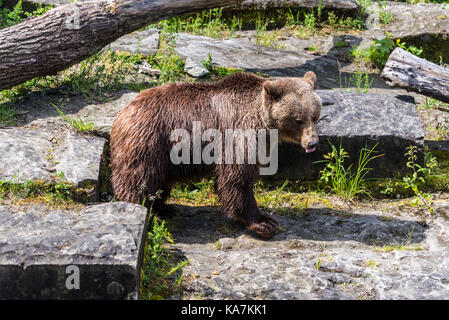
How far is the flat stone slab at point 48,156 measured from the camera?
570 cm

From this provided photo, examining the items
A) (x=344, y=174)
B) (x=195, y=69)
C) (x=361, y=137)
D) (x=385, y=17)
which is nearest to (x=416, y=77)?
(x=361, y=137)

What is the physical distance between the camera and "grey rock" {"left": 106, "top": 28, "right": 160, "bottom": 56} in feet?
27.8

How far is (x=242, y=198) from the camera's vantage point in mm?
5867

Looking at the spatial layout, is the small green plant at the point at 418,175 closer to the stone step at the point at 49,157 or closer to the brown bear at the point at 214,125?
the brown bear at the point at 214,125

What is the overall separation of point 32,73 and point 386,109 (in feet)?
14.0

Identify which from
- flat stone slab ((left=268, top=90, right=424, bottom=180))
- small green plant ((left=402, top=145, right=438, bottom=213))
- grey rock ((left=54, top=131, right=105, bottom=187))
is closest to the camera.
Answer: grey rock ((left=54, top=131, right=105, bottom=187))

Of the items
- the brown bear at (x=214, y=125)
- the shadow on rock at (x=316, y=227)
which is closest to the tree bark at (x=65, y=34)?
the brown bear at (x=214, y=125)

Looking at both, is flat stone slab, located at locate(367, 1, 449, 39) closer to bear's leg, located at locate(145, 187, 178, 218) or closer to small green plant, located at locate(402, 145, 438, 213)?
small green plant, located at locate(402, 145, 438, 213)

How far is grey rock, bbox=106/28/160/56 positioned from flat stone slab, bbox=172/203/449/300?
299 cm

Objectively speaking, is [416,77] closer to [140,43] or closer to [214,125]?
[214,125]

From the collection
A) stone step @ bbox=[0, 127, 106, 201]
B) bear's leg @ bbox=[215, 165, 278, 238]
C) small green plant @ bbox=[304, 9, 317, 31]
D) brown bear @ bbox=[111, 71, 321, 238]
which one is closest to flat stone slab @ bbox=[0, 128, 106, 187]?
stone step @ bbox=[0, 127, 106, 201]

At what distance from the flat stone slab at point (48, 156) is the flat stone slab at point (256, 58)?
262 centimetres

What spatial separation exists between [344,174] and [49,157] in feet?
10.8
